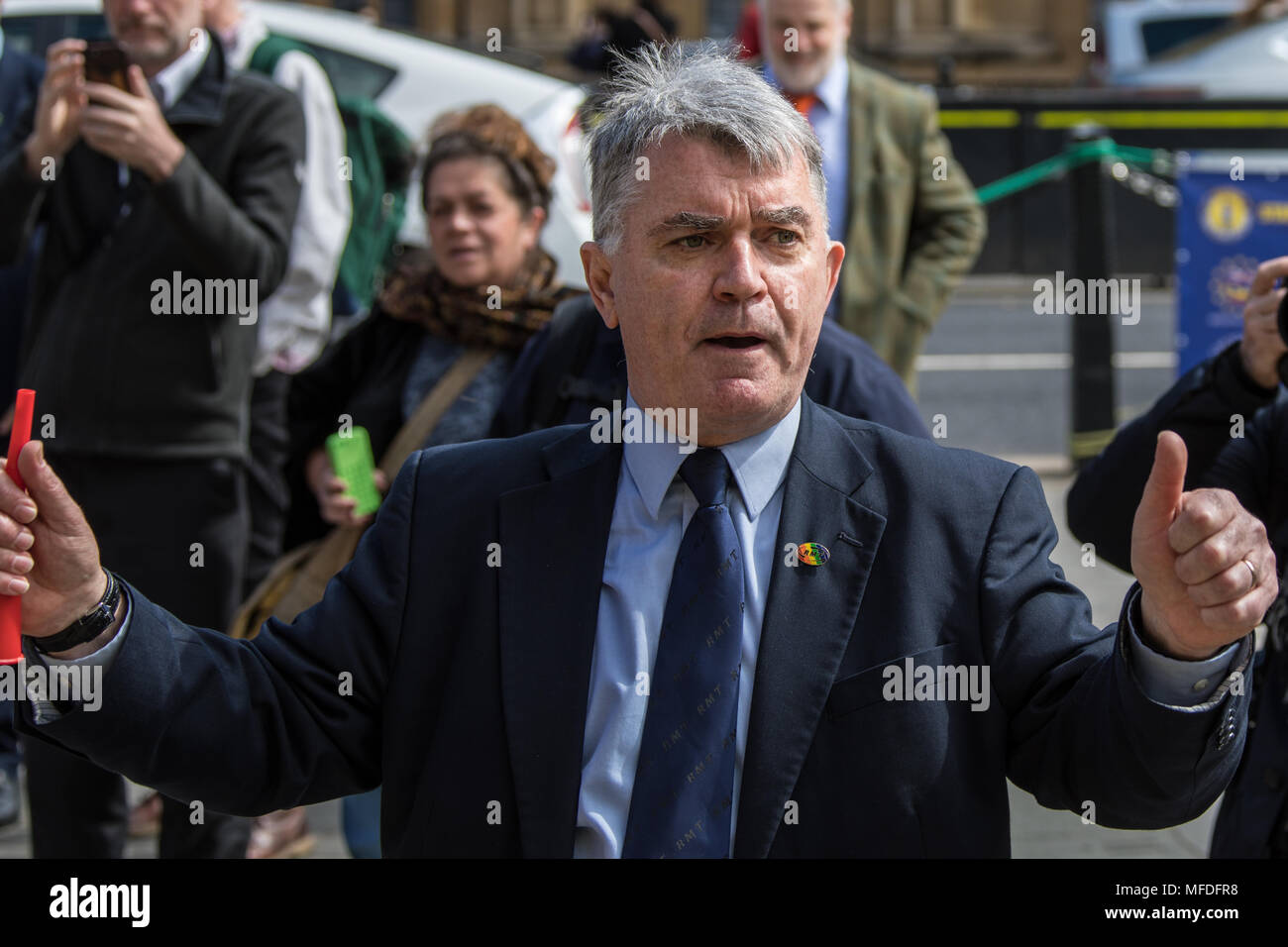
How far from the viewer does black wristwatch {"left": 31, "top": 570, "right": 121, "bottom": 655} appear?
2.07 metres

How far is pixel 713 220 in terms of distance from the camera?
220 centimetres

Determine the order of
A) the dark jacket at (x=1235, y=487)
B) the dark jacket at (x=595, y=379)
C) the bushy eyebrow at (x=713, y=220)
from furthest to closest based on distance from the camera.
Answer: the dark jacket at (x=595, y=379)
the dark jacket at (x=1235, y=487)
the bushy eyebrow at (x=713, y=220)

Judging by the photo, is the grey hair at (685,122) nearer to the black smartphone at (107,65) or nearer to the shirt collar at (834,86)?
the black smartphone at (107,65)

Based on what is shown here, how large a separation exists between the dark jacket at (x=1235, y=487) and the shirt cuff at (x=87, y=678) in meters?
1.71

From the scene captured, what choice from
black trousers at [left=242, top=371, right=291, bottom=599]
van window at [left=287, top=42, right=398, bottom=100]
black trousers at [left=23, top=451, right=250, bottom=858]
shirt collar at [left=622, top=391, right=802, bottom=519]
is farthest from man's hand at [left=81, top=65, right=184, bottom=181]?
van window at [left=287, top=42, right=398, bottom=100]

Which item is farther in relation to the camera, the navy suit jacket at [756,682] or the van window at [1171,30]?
the van window at [1171,30]

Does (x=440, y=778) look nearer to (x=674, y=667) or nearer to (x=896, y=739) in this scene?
(x=674, y=667)

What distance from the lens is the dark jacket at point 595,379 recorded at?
10.2 feet

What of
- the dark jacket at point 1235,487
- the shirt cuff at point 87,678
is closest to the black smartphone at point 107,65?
the shirt cuff at point 87,678

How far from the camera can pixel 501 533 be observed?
7.63 feet

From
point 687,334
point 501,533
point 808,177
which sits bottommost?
point 501,533

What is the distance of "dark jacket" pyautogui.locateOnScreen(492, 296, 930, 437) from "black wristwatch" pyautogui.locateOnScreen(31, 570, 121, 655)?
3.86 feet
